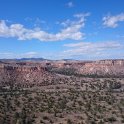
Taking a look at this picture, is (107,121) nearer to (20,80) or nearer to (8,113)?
(8,113)

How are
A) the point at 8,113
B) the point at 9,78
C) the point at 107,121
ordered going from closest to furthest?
1. the point at 107,121
2. the point at 8,113
3. the point at 9,78

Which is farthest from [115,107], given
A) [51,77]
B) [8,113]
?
[51,77]

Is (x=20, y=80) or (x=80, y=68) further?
(x=80, y=68)

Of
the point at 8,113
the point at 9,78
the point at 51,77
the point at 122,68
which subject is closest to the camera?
the point at 8,113

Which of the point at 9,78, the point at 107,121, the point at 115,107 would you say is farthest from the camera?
the point at 9,78

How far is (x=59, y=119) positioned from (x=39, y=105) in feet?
34.5

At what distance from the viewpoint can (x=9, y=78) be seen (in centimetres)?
9750

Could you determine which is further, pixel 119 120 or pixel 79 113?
pixel 79 113

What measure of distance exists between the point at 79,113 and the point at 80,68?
117 meters

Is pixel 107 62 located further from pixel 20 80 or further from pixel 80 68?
pixel 20 80

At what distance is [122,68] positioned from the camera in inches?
6201

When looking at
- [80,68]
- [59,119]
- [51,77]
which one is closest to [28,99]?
[59,119]

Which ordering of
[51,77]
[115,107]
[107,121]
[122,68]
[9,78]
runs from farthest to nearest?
[122,68] → [51,77] → [9,78] → [115,107] → [107,121]

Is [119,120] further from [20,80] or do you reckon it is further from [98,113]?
[20,80]
